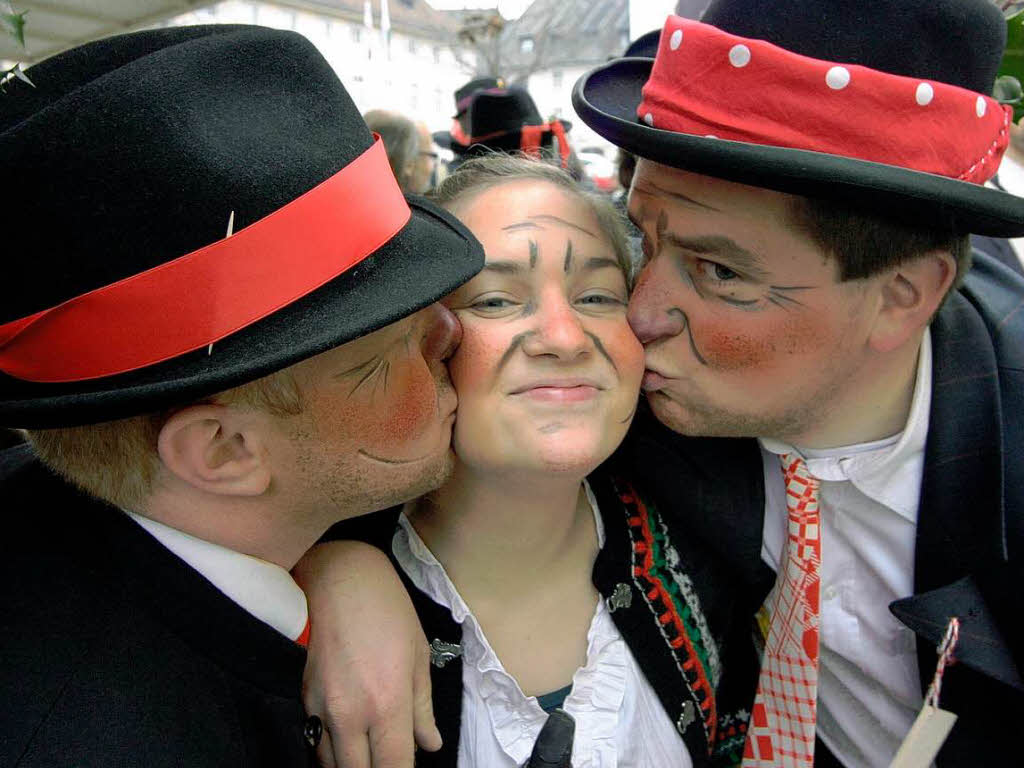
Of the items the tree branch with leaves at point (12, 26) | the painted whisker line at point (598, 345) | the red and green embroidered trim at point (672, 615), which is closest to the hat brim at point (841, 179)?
the painted whisker line at point (598, 345)

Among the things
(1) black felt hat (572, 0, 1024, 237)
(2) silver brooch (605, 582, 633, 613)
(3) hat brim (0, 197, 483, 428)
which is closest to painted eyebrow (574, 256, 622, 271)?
(1) black felt hat (572, 0, 1024, 237)

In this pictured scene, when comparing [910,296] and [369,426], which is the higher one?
[910,296]

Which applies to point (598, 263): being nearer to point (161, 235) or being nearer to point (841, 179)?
point (841, 179)

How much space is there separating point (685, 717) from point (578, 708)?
0.25 metres

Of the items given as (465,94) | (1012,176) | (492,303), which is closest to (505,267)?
(492,303)

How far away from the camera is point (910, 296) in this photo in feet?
4.81

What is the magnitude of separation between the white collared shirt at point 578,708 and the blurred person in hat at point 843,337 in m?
0.36

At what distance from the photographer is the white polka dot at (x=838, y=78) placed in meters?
1.16

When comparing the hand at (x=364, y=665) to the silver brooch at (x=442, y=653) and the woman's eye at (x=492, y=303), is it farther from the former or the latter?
the woman's eye at (x=492, y=303)

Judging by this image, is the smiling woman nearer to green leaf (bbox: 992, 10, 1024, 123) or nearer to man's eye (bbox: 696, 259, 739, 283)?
man's eye (bbox: 696, 259, 739, 283)

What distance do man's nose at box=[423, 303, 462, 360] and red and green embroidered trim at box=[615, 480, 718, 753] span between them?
639 mm

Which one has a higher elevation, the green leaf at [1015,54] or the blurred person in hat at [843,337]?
the green leaf at [1015,54]

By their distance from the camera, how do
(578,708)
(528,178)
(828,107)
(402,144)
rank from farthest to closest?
1. (402,144)
2. (528,178)
3. (578,708)
4. (828,107)

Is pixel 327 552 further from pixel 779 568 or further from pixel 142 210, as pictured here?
pixel 779 568
